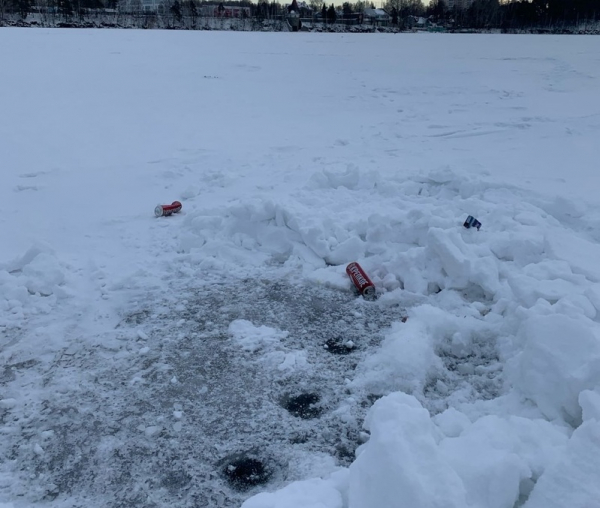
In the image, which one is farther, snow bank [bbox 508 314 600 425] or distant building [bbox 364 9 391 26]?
distant building [bbox 364 9 391 26]

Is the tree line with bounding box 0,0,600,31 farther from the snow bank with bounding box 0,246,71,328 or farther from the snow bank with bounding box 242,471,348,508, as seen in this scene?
the snow bank with bounding box 242,471,348,508

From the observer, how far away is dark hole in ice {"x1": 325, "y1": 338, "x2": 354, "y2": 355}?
3520 mm

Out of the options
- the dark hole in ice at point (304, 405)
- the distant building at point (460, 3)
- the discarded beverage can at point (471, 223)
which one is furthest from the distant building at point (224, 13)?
the dark hole in ice at point (304, 405)

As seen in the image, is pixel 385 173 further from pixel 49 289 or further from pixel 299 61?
pixel 299 61

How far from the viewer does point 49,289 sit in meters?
4.05

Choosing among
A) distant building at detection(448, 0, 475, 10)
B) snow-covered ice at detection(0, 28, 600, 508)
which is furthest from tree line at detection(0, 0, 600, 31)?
snow-covered ice at detection(0, 28, 600, 508)

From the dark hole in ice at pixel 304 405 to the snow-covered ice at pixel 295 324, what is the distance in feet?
0.06

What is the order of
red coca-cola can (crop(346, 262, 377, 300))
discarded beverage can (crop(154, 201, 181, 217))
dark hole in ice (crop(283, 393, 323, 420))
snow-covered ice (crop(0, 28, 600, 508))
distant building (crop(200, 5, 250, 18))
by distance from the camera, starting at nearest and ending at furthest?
1. snow-covered ice (crop(0, 28, 600, 508))
2. dark hole in ice (crop(283, 393, 323, 420))
3. red coca-cola can (crop(346, 262, 377, 300))
4. discarded beverage can (crop(154, 201, 181, 217))
5. distant building (crop(200, 5, 250, 18))

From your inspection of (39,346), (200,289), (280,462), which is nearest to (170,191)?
(200,289)

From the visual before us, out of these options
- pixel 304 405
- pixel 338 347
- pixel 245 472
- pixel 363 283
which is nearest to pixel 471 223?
pixel 363 283

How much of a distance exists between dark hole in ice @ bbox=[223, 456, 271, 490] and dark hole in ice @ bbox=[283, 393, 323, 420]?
0.40 m

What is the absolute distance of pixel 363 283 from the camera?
4164 mm

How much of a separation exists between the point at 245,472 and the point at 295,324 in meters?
1.37

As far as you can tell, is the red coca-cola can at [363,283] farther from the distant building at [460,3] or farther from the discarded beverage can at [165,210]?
the distant building at [460,3]
